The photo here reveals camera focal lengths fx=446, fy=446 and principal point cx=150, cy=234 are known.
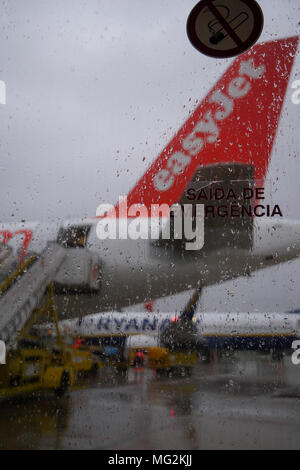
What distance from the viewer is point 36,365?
21.8 feet

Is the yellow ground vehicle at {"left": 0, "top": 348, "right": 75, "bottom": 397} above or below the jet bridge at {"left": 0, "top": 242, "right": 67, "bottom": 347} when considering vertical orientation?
below

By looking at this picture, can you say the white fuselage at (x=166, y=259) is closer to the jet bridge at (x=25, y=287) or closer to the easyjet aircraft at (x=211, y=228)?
the easyjet aircraft at (x=211, y=228)

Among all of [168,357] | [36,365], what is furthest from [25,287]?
[168,357]

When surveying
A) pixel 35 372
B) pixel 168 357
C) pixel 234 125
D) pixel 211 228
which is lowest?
pixel 35 372

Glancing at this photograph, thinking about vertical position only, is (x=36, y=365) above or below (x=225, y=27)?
below

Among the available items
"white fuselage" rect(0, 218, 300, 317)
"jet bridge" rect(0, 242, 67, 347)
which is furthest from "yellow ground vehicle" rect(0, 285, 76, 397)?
"white fuselage" rect(0, 218, 300, 317)

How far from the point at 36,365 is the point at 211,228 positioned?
3296 mm

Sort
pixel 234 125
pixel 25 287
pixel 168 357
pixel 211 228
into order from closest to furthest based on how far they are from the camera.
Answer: pixel 25 287
pixel 211 228
pixel 234 125
pixel 168 357

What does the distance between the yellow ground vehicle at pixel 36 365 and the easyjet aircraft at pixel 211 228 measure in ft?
2.41

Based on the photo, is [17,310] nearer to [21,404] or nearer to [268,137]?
[21,404]

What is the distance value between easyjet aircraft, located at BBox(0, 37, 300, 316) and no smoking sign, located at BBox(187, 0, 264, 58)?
3.61 meters

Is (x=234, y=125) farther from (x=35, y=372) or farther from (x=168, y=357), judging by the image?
(x=168, y=357)

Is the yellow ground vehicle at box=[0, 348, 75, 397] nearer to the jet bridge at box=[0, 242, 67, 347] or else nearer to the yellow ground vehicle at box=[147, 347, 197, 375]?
the jet bridge at box=[0, 242, 67, 347]

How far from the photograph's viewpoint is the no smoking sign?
2.91 meters
